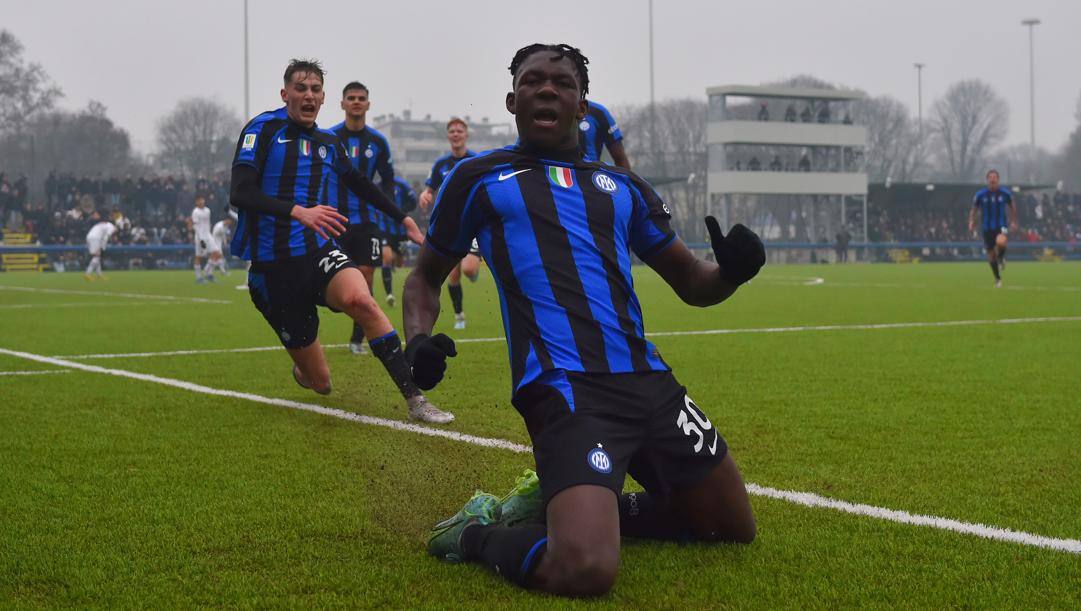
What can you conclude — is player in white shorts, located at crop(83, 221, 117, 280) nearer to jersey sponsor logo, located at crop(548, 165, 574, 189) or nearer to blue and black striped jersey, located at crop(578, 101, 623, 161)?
blue and black striped jersey, located at crop(578, 101, 623, 161)

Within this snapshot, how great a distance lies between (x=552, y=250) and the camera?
395cm

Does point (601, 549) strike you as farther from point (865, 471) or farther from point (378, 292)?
point (378, 292)

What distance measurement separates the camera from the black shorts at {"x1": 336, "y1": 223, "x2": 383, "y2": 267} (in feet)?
37.1

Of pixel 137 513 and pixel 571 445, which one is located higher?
pixel 571 445

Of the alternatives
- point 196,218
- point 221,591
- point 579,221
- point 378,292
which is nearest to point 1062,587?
point 579,221

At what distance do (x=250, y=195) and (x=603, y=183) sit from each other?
146 inches

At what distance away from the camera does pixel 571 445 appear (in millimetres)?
3621

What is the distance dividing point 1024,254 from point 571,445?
57.7 metres

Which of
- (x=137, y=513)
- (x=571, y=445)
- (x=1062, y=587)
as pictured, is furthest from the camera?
(x=137, y=513)

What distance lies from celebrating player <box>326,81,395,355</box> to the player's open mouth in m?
6.77

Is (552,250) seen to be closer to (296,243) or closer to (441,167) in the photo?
(296,243)

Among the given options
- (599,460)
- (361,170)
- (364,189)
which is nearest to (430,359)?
(599,460)

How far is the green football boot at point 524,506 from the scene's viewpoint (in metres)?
3.94

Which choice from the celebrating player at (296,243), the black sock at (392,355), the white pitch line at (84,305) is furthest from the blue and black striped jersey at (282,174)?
the white pitch line at (84,305)
